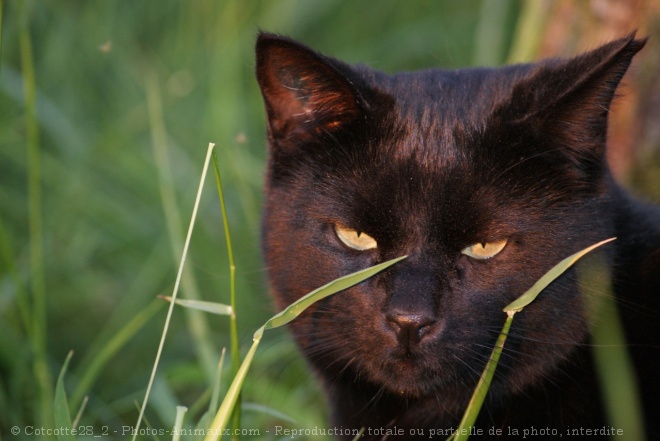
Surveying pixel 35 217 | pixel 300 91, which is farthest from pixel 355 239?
pixel 35 217

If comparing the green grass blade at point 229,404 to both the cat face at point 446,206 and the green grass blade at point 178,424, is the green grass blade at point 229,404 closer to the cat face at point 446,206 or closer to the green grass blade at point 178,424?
the green grass blade at point 178,424

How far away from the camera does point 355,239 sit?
1701 millimetres

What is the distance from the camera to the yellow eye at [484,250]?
1620 millimetres

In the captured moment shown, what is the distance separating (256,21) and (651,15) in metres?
1.73

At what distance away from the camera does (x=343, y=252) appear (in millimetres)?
1713

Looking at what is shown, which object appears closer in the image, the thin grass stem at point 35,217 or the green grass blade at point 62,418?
the green grass blade at point 62,418

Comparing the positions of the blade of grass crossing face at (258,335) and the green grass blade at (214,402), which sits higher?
the blade of grass crossing face at (258,335)

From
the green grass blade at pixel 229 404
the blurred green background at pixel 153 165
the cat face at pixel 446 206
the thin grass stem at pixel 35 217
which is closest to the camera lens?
the green grass blade at pixel 229 404

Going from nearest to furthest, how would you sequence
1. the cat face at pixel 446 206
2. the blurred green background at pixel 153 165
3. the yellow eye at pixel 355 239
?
1. the cat face at pixel 446 206
2. the yellow eye at pixel 355 239
3. the blurred green background at pixel 153 165

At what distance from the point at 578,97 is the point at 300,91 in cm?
58

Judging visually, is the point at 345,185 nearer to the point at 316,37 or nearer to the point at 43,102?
the point at 43,102

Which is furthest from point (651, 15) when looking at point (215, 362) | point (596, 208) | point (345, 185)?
point (215, 362)

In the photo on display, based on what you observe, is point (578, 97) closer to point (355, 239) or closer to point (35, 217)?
point (355, 239)

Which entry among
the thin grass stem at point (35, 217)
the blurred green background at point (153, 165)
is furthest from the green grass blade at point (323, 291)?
the thin grass stem at point (35, 217)
